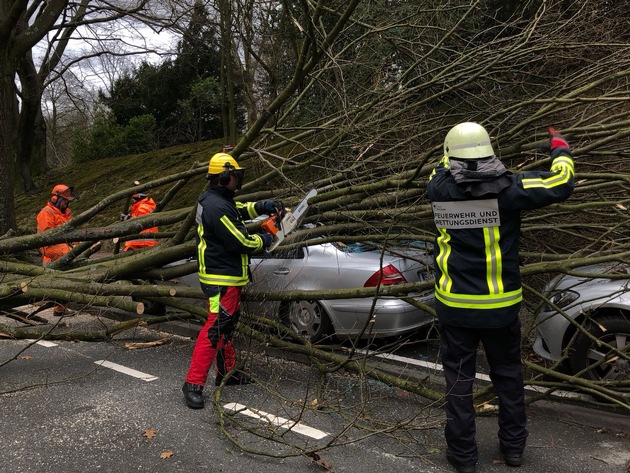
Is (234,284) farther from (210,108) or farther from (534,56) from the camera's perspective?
(210,108)

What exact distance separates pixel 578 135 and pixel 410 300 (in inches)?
79.2

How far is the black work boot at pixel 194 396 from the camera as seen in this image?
13.1 feet

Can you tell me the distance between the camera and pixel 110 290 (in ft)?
16.2

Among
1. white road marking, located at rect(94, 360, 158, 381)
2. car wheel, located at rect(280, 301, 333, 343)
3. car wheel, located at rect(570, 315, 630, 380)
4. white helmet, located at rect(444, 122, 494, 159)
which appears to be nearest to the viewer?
white helmet, located at rect(444, 122, 494, 159)

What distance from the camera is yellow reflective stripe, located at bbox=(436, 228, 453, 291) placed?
312 cm

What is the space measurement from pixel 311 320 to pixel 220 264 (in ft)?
5.29

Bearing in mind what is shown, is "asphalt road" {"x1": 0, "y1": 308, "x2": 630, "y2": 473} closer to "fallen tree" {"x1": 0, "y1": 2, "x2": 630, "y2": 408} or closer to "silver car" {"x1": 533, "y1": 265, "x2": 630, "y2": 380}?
"silver car" {"x1": 533, "y1": 265, "x2": 630, "y2": 380}

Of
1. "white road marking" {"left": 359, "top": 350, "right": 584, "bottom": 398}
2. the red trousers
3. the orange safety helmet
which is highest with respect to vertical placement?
the orange safety helmet

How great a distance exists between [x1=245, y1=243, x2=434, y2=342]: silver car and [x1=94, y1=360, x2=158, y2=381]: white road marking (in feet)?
4.18

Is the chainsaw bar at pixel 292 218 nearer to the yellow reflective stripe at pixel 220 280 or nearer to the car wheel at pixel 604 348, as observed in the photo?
the yellow reflective stripe at pixel 220 280

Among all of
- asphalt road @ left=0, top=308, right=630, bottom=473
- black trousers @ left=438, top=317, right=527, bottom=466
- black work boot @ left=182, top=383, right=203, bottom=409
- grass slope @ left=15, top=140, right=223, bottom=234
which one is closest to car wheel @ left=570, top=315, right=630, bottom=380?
asphalt road @ left=0, top=308, right=630, bottom=473

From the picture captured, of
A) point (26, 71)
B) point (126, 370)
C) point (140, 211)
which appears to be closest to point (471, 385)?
point (126, 370)

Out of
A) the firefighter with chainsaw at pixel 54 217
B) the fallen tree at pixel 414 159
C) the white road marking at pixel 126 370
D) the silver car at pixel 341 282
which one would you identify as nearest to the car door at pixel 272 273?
the silver car at pixel 341 282

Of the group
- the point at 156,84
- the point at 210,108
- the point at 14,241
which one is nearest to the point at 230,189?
the point at 14,241
